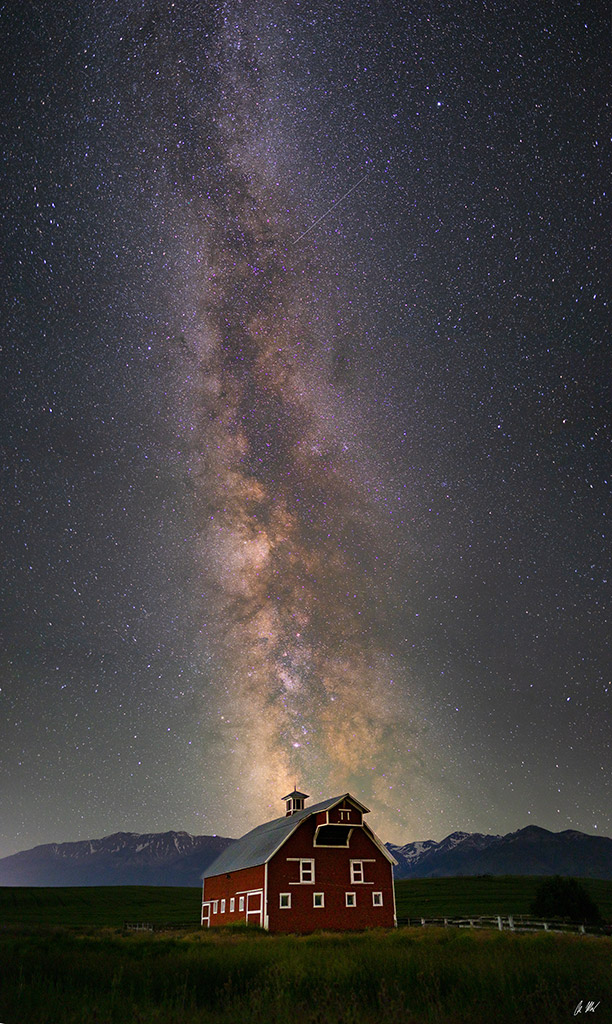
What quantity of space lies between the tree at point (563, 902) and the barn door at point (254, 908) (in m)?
18.5

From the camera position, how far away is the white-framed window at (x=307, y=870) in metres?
38.6

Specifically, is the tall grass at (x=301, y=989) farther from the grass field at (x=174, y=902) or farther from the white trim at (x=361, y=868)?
the grass field at (x=174, y=902)

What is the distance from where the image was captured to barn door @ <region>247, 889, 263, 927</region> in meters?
38.0

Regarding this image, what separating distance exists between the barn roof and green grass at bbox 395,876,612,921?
24.8m

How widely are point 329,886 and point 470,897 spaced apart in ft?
249

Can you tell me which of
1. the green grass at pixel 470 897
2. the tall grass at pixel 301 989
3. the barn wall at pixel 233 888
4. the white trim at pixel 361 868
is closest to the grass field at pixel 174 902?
the green grass at pixel 470 897

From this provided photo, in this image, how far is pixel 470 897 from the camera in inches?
3996

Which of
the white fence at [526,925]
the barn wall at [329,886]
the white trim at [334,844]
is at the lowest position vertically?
the white fence at [526,925]

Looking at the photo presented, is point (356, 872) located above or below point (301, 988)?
above

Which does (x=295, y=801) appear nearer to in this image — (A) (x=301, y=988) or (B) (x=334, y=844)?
(B) (x=334, y=844)

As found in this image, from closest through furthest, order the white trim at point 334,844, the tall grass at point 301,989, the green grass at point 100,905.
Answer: the tall grass at point 301,989
the white trim at point 334,844
the green grass at point 100,905

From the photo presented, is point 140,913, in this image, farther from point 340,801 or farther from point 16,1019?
point 16,1019

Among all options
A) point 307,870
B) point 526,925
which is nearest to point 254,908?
point 307,870

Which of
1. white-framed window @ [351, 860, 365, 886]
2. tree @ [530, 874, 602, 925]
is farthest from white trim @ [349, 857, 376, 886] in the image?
tree @ [530, 874, 602, 925]
